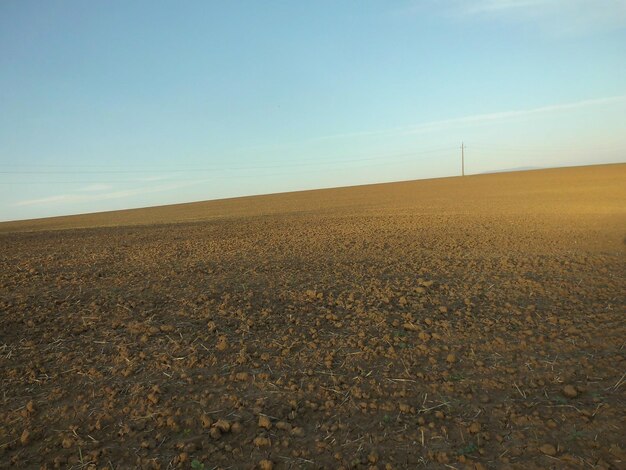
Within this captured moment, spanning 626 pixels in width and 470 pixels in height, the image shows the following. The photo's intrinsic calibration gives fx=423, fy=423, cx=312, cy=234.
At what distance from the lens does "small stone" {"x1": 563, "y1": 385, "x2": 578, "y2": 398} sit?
3.79 metres

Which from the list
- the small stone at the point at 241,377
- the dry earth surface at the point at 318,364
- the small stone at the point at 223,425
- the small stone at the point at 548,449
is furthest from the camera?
the small stone at the point at 241,377

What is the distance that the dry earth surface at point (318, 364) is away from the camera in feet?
10.7

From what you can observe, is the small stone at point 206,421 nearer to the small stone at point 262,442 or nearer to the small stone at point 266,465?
the small stone at point 262,442

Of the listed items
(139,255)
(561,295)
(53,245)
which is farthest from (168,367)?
(53,245)

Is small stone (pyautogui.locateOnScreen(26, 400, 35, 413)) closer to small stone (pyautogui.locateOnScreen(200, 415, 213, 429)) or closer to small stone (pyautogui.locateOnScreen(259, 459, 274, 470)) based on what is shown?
small stone (pyautogui.locateOnScreen(200, 415, 213, 429))

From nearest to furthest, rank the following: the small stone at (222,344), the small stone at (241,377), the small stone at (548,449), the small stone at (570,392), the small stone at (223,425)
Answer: the small stone at (548,449) → the small stone at (223,425) → the small stone at (570,392) → the small stone at (241,377) → the small stone at (222,344)

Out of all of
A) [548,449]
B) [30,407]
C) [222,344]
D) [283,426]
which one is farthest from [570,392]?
[30,407]

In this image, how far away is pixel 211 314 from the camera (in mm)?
6191

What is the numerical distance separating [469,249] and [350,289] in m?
4.89

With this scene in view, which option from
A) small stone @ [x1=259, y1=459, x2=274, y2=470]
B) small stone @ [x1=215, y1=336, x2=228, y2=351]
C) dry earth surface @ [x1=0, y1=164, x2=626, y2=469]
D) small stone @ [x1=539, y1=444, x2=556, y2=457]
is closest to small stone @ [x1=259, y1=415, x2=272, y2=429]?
dry earth surface @ [x1=0, y1=164, x2=626, y2=469]

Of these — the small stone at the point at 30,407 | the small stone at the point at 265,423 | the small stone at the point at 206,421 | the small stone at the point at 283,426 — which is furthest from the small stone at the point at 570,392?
the small stone at the point at 30,407

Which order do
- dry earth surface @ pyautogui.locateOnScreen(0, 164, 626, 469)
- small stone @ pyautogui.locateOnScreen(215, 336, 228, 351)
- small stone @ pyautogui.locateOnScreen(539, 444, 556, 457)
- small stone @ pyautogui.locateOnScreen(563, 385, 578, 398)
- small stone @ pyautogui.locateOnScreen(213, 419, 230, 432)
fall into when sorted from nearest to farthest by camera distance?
small stone @ pyautogui.locateOnScreen(539, 444, 556, 457) → dry earth surface @ pyautogui.locateOnScreen(0, 164, 626, 469) → small stone @ pyautogui.locateOnScreen(213, 419, 230, 432) → small stone @ pyautogui.locateOnScreen(563, 385, 578, 398) → small stone @ pyautogui.locateOnScreen(215, 336, 228, 351)

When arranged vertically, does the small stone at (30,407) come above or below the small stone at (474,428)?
above

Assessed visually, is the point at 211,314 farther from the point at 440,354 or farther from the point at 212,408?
the point at 440,354
